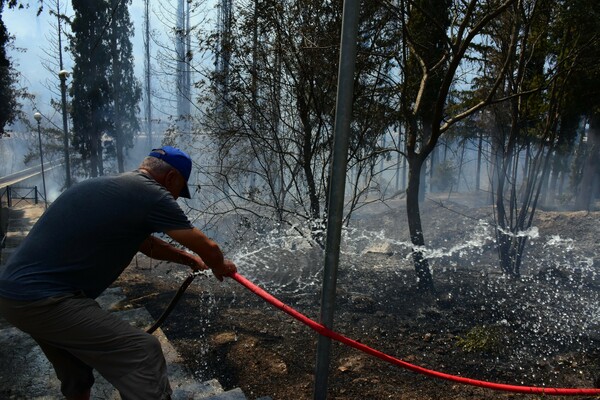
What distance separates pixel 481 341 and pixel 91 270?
4111mm

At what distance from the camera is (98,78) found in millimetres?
27359

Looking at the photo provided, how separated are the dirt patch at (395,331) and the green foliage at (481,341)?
12 millimetres

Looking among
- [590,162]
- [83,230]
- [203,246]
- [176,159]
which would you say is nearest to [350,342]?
[203,246]

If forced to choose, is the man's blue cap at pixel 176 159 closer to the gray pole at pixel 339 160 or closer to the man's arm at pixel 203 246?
the man's arm at pixel 203 246

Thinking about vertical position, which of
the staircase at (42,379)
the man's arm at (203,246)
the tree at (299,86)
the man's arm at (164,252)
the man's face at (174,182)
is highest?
the tree at (299,86)

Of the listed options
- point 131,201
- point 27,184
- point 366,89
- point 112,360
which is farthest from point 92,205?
point 27,184

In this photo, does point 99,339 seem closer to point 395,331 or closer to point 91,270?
point 91,270

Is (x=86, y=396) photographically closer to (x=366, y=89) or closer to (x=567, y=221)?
(x=366, y=89)

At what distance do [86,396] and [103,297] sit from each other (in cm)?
278

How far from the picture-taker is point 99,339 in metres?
2.12

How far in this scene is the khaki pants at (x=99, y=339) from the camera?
209cm

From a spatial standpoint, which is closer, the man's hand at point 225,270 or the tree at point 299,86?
the man's hand at point 225,270

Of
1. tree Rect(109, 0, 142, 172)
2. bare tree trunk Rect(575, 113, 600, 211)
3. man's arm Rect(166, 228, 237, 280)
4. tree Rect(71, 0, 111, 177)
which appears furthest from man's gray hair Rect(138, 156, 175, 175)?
tree Rect(109, 0, 142, 172)

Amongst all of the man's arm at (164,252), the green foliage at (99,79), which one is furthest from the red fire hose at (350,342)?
the green foliage at (99,79)
